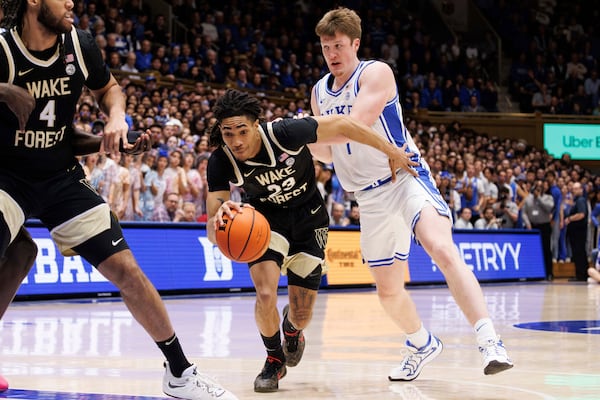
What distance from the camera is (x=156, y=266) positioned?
14.5m

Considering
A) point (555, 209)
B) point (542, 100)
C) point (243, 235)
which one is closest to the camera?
point (243, 235)

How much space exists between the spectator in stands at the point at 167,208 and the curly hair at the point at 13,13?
10127 mm

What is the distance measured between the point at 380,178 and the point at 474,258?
13492 mm

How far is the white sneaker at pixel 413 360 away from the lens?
638cm

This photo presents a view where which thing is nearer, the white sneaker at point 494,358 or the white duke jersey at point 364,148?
the white sneaker at point 494,358

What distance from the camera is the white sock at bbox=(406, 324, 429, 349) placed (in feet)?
21.7

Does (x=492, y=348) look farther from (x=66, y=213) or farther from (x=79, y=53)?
(x=79, y=53)

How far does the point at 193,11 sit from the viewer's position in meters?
25.2

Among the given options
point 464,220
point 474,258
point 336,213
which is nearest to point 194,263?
point 336,213

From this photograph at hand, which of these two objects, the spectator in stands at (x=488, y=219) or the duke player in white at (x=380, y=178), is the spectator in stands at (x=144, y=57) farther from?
the duke player in white at (x=380, y=178)

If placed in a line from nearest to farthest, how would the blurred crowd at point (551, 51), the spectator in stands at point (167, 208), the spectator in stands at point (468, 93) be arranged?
the spectator in stands at point (167, 208), the spectator in stands at point (468, 93), the blurred crowd at point (551, 51)

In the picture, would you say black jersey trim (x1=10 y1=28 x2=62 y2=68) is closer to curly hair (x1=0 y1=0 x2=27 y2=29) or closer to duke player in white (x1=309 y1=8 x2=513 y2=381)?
curly hair (x1=0 y1=0 x2=27 y2=29)

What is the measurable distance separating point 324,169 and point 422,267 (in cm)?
329

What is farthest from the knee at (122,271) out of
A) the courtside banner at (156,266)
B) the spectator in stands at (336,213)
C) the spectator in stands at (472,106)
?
the spectator in stands at (472,106)
